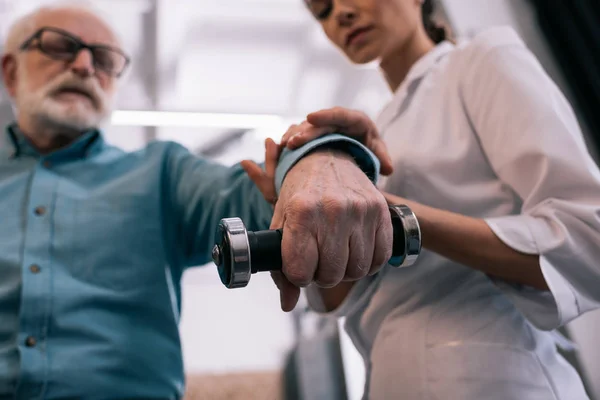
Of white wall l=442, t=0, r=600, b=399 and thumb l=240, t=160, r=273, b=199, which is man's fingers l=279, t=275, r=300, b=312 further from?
white wall l=442, t=0, r=600, b=399

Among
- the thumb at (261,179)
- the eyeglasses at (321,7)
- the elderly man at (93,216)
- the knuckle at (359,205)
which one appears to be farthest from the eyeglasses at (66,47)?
the knuckle at (359,205)

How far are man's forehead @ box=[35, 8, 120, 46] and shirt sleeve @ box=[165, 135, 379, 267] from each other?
244 mm

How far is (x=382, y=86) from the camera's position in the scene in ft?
5.00

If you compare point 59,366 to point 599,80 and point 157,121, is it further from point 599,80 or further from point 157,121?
point 157,121

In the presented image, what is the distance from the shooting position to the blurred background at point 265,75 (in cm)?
87

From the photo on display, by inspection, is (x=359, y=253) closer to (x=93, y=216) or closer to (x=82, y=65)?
(x=93, y=216)

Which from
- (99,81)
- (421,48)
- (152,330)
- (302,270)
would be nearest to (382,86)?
(421,48)

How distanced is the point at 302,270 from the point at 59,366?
0.42m

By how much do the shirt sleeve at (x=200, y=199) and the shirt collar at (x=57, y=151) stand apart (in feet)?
0.42

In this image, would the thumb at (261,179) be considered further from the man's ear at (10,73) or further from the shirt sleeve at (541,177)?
the man's ear at (10,73)

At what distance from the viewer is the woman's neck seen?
2.52ft

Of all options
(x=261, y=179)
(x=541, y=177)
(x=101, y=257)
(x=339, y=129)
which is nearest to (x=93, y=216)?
(x=101, y=257)

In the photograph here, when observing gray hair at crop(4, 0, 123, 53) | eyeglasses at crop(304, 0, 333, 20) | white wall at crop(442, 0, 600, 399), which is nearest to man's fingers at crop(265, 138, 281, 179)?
eyeglasses at crop(304, 0, 333, 20)

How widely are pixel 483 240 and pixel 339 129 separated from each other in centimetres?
17
